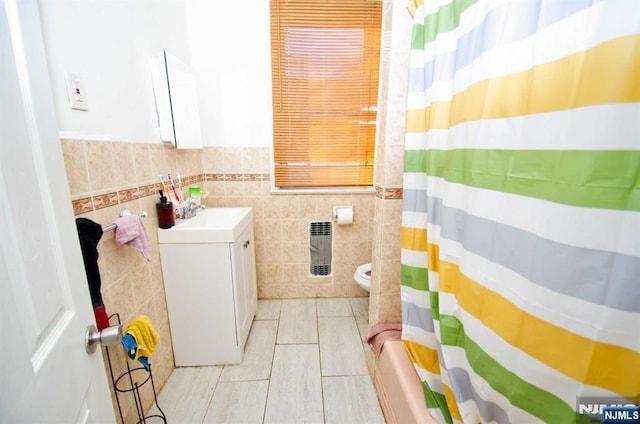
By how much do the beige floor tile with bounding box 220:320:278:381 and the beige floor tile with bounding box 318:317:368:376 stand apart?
358 millimetres

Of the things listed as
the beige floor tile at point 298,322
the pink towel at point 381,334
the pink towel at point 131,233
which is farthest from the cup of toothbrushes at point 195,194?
the pink towel at point 381,334

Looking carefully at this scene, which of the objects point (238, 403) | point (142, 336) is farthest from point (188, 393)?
point (142, 336)

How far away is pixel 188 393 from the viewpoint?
57.0 inches

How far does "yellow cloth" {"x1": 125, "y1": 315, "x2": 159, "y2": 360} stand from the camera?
0.92m

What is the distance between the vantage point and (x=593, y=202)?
48cm

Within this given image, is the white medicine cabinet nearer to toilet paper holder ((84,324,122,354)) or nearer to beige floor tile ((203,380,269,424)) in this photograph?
toilet paper holder ((84,324,122,354))

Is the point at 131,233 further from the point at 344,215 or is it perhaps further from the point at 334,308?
the point at 334,308

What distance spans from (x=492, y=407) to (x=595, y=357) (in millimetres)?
361

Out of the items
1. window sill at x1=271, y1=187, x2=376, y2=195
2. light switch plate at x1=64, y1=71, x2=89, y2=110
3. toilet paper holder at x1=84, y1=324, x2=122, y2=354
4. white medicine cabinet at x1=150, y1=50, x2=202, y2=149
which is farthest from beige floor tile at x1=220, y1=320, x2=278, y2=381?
light switch plate at x1=64, y1=71, x2=89, y2=110

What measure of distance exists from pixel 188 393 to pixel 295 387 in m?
0.61

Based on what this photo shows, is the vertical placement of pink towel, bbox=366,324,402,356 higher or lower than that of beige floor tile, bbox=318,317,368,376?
higher

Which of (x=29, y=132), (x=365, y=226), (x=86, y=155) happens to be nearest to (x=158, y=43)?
(x=86, y=155)

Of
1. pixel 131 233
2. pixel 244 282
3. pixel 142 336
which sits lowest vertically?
pixel 244 282

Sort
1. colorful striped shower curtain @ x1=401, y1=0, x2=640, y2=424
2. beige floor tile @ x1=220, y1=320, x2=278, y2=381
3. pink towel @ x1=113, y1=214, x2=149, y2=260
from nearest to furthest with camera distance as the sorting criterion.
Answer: colorful striped shower curtain @ x1=401, y1=0, x2=640, y2=424 < pink towel @ x1=113, y1=214, x2=149, y2=260 < beige floor tile @ x1=220, y1=320, x2=278, y2=381
